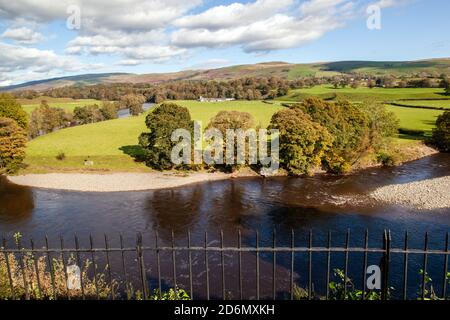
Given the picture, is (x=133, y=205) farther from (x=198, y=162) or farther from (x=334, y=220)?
(x=334, y=220)

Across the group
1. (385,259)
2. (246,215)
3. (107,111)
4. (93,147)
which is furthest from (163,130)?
(107,111)

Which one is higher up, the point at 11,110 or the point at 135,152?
the point at 11,110

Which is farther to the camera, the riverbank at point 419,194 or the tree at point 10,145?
the tree at point 10,145

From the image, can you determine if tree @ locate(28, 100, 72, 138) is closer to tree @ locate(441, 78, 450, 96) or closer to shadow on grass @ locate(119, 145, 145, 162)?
shadow on grass @ locate(119, 145, 145, 162)

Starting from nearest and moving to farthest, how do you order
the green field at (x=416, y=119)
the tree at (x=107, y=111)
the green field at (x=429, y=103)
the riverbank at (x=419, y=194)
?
the riverbank at (x=419, y=194)
the green field at (x=416, y=119)
the green field at (x=429, y=103)
the tree at (x=107, y=111)

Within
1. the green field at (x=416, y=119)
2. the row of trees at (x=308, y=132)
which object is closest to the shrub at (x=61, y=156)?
the row of trees at (x=308, y=132)

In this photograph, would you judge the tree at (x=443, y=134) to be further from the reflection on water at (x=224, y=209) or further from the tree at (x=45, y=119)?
the tree at (x=45, y=119)

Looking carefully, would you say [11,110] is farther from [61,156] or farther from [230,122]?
[230,122]

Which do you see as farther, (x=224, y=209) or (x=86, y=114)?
(x=86, y=114)
